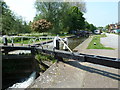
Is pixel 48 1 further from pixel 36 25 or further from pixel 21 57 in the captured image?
pixel 21 57

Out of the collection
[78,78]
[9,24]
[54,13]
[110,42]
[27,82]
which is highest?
[54,13]

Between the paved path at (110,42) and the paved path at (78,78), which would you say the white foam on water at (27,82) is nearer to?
the paved path at (78,78)

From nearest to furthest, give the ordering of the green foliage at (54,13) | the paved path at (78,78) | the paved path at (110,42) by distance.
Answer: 1. the paved path at (78,78)
2. the paved path at (110,42)
3. the green foliage at (54,13)

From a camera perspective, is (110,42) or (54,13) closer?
(110,42)

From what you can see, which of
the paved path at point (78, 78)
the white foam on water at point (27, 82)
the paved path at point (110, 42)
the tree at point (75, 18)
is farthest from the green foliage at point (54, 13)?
the paved path at point (78, 78)

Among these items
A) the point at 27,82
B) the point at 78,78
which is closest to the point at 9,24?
the point at 27,82

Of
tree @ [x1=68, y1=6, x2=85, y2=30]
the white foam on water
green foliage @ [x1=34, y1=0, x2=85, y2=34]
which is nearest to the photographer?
the white foam on water

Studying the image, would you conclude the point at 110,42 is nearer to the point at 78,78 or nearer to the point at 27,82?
the point at 27,82

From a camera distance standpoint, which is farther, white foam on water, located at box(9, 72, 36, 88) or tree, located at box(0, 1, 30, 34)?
tree, located at box(0, 1, 30, 34)

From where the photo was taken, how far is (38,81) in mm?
3031

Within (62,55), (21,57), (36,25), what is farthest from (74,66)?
(36,25)

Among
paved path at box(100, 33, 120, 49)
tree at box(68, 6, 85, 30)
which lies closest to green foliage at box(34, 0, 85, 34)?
tree at box(68, 6, 85, 30)

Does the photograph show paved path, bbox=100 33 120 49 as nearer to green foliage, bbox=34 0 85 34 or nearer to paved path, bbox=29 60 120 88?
paved path, bbox=29 60 120 88

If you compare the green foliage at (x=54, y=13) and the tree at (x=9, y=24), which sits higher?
the green foliage at (x=54, y=13)
